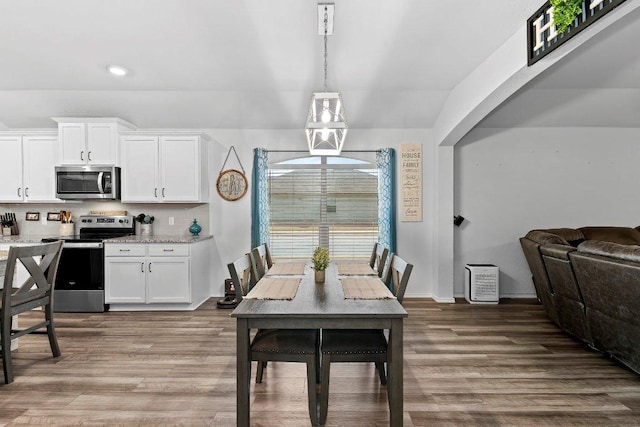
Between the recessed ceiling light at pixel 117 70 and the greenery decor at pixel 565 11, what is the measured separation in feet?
12.7

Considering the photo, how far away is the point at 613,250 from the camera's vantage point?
8.93ft

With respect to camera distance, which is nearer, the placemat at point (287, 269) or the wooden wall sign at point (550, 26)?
the wooden wall sign at point (550, 26)

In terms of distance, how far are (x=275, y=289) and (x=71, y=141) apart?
3903mm

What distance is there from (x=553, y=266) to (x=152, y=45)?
14.1ft

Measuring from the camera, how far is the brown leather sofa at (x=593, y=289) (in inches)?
103

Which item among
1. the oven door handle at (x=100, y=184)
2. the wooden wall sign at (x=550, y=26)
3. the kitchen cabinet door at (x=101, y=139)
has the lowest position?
the oven door handle at (x=100, y=184)

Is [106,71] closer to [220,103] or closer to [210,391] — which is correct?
[220,103]

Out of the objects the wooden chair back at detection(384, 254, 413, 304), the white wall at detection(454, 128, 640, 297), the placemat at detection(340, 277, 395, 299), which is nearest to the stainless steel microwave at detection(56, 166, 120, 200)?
the placemat at detection(340, 277, 395, 299)

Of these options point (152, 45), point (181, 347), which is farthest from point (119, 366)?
point (152, 45)

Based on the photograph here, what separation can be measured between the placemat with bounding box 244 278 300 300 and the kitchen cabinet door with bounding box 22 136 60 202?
3.83 metres

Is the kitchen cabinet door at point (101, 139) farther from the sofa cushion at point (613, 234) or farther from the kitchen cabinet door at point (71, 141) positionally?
the sofa cushion at point (613, 234)

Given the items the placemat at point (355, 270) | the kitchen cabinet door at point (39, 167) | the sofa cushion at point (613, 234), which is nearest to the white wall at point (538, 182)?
the sofa cushion at point (613, 234)

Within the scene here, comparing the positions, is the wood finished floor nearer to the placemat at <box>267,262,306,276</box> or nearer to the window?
the placemat at <box>267,262,306,276</box>

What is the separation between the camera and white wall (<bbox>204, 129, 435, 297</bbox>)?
5250 mm
